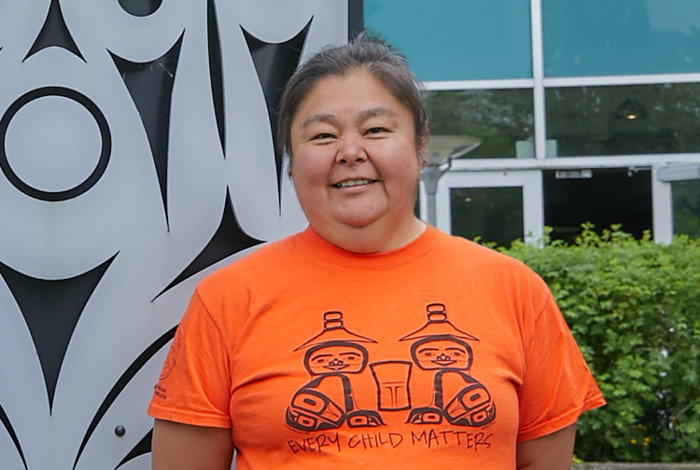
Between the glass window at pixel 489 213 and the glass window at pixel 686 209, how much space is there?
162 centimetres

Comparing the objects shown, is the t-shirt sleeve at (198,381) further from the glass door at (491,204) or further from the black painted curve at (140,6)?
the glass door at (491,204)

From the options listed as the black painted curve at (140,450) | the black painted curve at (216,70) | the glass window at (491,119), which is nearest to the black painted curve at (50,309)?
the black painted curve at (140,450)

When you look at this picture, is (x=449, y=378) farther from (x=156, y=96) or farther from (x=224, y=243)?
(x=156, y=96)

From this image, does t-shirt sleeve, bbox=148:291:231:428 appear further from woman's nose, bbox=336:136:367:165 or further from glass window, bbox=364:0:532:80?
glass window, bbox=364:0:532:80

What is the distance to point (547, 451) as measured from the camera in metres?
1.70

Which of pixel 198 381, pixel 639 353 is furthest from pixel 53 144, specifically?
pixel 639 353

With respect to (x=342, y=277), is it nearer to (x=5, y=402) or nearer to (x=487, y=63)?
(x=5, y=402)

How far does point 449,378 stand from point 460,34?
7.10 meters

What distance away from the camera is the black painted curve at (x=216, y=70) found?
6.89 ft

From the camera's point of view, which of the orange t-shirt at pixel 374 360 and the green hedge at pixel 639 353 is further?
the green hedge at pixel 639 353

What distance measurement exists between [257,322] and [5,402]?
790 mm

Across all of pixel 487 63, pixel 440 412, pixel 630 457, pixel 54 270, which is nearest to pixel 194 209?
pixel 54 270

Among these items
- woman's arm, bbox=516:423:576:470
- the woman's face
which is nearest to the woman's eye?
the woman's face

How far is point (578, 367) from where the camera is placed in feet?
5.56
